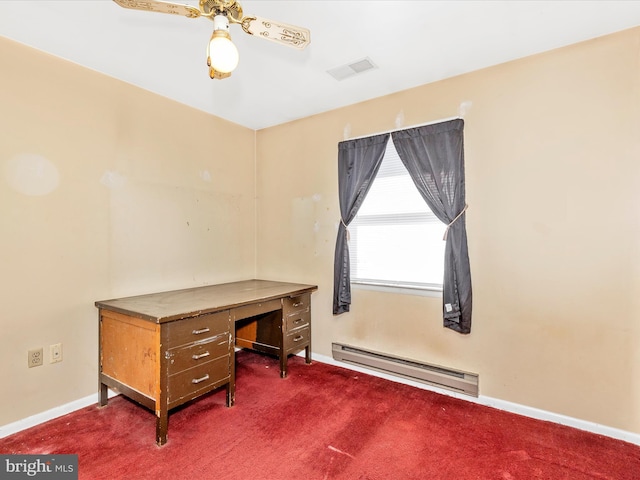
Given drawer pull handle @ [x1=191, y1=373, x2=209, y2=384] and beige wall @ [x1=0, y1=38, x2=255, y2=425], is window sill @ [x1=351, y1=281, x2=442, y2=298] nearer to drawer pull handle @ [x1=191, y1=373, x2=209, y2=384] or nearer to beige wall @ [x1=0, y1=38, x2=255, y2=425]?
drawer pull handle @ [x1=191, y1=373, x2=209, y2=384]

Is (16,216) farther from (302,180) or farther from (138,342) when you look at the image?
(302,180)

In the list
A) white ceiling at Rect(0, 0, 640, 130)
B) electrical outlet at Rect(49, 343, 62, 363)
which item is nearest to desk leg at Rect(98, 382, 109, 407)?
electrical outlet at Rect(49, 343, 62, 363)

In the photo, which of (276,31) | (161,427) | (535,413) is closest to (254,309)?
(161,427)

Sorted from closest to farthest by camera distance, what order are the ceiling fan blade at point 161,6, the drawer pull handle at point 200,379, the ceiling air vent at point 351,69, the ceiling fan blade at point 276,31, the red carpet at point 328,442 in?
the ceiling fan blade at point 161,6 → the ceiling fan blade at point 276,31 → the red carpet at point 328,442 → the drawer pull handle at point 200,379 → the ceiling air vent at point 351,69

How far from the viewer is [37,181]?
2176 millimetres

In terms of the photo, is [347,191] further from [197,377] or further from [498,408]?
[498,408]

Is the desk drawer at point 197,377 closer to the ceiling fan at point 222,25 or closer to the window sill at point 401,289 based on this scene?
the window sill at point 401,289

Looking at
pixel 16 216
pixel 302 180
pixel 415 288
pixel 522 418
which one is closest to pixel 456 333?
pixel 415 288

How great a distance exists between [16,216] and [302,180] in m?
2.27

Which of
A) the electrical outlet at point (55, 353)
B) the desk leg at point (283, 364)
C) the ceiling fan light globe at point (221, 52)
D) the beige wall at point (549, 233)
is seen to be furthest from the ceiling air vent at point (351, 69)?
the electrical outlet at point (55, 353)

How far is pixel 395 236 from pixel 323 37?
1.62 m

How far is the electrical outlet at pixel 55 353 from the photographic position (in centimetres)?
222

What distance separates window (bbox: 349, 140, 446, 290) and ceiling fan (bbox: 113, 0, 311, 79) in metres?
1.58

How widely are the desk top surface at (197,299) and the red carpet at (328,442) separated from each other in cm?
75
